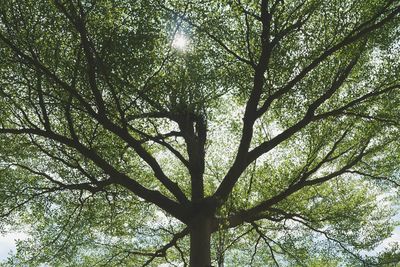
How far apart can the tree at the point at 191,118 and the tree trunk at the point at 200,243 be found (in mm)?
44

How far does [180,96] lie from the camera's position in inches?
465

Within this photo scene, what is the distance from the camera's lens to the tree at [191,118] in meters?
9.89

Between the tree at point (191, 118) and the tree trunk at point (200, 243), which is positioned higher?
the tree at point (191, 118)

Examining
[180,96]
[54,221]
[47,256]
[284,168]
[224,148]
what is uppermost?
[224,148]

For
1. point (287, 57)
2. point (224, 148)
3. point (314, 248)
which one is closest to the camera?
point (287, 57)

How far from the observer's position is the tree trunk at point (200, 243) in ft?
33.8

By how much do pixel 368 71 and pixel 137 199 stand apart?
8.33 metres

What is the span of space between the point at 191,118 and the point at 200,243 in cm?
525

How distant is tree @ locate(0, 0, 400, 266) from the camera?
9.89 metres

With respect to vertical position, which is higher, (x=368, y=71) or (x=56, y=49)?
(x=368, y=71)

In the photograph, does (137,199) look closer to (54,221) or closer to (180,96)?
(54,221)

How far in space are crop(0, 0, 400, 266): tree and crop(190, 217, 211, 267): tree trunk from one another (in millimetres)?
44

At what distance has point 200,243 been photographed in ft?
34.7

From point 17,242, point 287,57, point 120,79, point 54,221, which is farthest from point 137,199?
point 287,57
